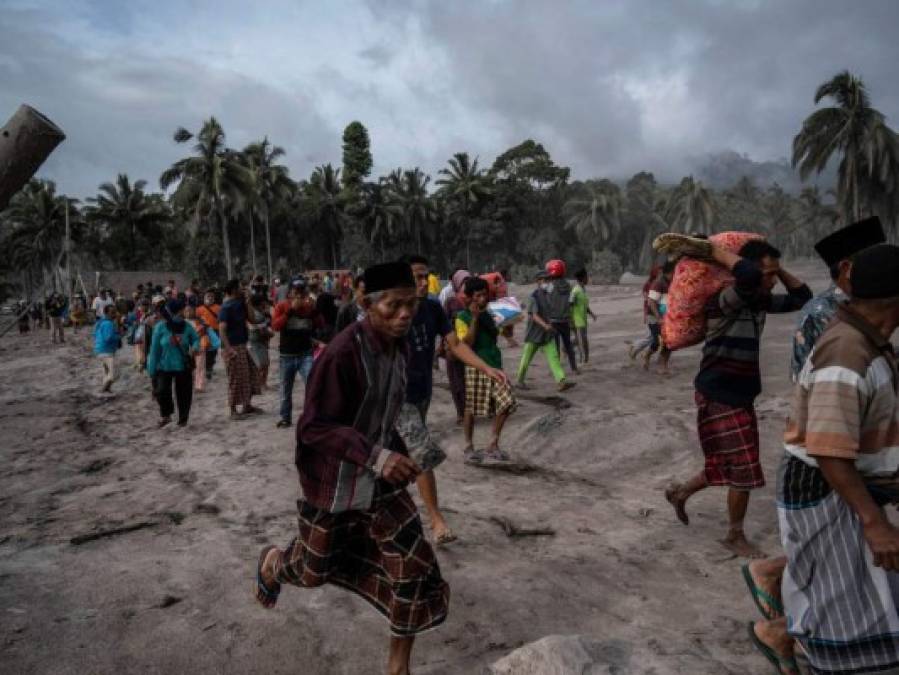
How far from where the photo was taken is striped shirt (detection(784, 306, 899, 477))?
1975 mm

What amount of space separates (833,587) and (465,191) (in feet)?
184

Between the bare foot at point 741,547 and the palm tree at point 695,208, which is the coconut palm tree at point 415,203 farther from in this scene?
the bare foot at point 741,547

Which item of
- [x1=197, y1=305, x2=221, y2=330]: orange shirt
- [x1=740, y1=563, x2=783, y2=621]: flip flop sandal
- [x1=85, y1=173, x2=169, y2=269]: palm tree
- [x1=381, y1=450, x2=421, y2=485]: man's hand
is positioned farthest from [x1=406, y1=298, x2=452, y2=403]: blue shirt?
[x1=85, y1=173, x2=169, y2=269]: palm tree

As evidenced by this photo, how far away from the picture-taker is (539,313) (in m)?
8.98

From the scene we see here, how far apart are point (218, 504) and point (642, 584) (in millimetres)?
3292

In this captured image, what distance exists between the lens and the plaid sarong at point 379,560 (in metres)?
2.58

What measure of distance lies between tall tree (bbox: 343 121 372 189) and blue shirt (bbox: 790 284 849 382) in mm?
58020

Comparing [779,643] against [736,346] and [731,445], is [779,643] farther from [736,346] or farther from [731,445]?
[736,346]

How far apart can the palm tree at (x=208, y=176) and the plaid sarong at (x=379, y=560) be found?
39124mm

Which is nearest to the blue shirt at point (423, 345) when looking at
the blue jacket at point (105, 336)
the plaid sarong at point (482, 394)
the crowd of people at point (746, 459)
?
the crowd of people at point (746, 459)

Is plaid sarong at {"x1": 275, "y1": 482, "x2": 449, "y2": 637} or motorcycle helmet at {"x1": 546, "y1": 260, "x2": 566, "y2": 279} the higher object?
motorcycle helmet at {"x1": 546, "y1": 260, "x2": 566, "y2": 279}

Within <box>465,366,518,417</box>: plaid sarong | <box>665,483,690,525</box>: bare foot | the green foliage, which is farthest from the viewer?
the green foliage

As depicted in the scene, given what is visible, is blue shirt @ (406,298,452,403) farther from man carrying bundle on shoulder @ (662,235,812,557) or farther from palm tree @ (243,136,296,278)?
palm tree @ (243,136,296,278)

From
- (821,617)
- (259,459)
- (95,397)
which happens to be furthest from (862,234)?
(95,397)
